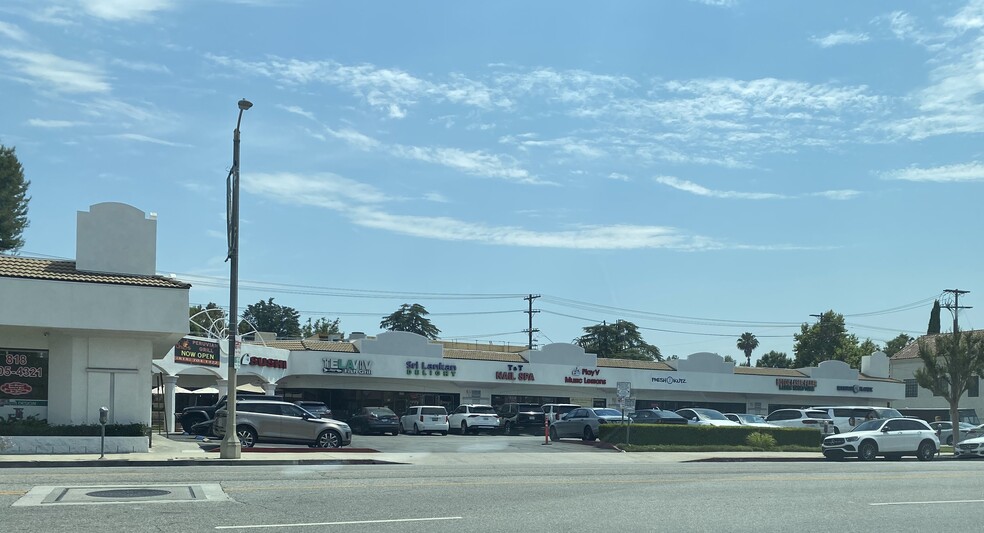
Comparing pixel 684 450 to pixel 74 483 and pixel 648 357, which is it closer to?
pixel 74 483

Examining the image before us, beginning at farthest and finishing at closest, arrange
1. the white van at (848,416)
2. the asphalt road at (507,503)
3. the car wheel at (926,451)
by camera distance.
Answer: the white van at (848,416) < the car wheel at (926,451) < the asphalt road at (507,503)

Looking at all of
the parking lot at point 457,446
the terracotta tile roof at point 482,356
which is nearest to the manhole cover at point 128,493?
the parking lot at point 457,446

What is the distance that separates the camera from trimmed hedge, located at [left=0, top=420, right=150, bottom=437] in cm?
2513

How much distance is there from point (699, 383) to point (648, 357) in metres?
39.1

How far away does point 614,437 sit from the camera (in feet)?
115

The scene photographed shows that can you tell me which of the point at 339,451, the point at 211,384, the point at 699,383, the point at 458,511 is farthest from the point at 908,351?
the point at 458,511

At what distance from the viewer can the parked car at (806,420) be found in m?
42.7

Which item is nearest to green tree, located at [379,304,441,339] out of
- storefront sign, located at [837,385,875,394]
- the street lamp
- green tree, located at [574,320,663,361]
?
green tree, located at [574,320,663,361]

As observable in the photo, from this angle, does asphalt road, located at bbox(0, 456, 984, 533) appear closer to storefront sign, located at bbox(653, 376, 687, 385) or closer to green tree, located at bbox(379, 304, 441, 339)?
storefront sign, located at bbox(653, 376, 687, 385)

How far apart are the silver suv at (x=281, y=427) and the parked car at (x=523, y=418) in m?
19.3

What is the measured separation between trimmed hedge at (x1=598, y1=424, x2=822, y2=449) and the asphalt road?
1271cm

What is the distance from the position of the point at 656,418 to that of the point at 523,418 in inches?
430

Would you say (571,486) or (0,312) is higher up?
(0,312)

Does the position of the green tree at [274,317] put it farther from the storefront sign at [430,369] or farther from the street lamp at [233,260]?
the street lamp at [233,260]
